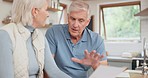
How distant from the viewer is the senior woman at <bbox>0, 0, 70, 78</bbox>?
3.59 ft

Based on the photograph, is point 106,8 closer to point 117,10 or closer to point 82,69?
point 117,10

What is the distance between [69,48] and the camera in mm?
1672

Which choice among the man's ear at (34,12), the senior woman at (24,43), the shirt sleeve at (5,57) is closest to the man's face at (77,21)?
the senior woman at (24,43)

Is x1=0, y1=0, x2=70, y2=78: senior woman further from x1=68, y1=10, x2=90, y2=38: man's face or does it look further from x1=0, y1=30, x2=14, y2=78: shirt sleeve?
x1=68, y1=10, x2=90, y2=38: man's face

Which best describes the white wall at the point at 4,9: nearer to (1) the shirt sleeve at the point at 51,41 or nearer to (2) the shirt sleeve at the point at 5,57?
(1) the shirt sleeve at the point at 51,41

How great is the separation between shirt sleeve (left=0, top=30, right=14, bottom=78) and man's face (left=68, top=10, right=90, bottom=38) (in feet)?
2.23

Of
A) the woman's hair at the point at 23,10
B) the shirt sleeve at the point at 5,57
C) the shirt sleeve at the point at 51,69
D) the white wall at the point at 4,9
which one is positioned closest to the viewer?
the shirt sleeve at the point at 5,57

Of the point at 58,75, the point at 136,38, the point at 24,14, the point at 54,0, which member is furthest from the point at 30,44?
the point at 136,38

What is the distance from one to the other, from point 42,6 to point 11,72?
468 mm

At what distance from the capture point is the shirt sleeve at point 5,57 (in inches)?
42.5

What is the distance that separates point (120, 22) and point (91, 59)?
152 inches

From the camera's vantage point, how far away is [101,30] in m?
5.41

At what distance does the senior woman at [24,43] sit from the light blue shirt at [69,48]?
27 centimetres

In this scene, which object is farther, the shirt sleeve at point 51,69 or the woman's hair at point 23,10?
the shirt sleeve at point 51,69
